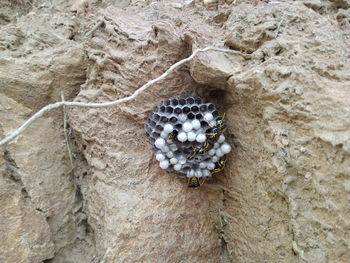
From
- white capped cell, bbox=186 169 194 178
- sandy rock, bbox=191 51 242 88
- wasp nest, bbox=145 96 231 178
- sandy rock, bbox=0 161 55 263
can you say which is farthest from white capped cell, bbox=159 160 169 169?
sandy rock, bbox=0 161 55 263

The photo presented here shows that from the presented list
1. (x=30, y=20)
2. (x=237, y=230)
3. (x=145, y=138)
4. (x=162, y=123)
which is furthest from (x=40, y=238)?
(x=30, y=20)

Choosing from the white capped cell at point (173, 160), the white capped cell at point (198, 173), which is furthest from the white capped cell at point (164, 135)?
the white capped cell at point (198, 173)

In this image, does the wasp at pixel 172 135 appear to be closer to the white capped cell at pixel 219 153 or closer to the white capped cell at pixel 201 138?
the white capped cell at pixel 201 138

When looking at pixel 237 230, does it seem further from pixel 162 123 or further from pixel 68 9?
pixel 68 9

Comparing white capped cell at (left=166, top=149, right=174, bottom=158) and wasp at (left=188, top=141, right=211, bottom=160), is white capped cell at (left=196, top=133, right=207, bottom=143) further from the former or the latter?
white capped cell at (left=166, top=149, right=174, bottom=158)

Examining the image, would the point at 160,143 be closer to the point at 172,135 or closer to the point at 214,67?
the point at 172,135

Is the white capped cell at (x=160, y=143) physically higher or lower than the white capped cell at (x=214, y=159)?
higher
